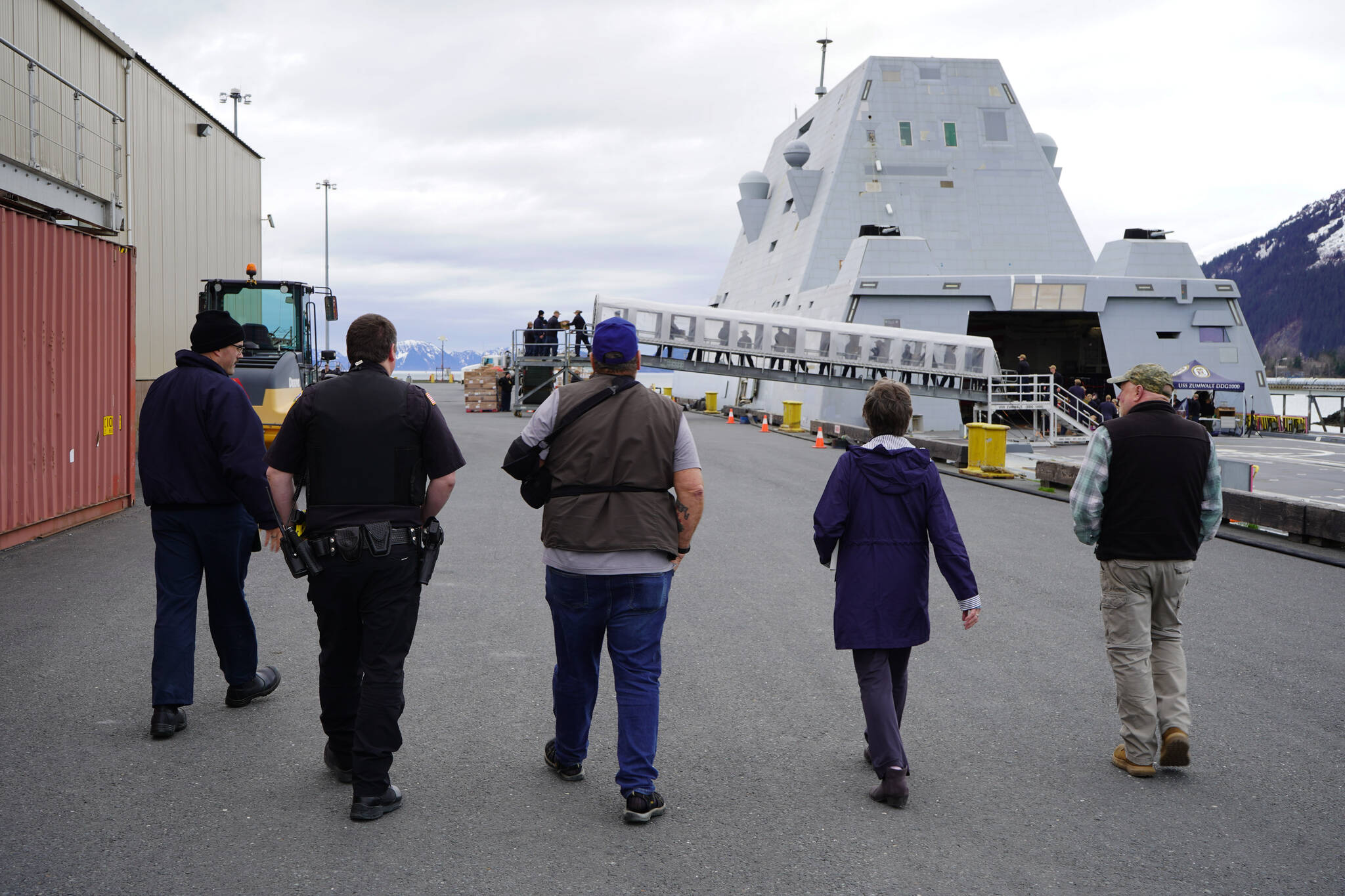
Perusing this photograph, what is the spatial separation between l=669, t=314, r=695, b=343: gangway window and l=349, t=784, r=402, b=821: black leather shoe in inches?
966

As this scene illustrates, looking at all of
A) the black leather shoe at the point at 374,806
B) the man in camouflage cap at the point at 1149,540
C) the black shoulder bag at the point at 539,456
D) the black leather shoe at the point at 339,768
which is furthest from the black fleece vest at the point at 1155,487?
the black leather shoe at the point at 339,768

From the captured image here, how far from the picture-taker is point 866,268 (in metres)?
30.6

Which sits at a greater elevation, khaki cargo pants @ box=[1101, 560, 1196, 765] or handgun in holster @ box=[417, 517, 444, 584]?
handgun in holster @ box=[417, 517, 444, 584]

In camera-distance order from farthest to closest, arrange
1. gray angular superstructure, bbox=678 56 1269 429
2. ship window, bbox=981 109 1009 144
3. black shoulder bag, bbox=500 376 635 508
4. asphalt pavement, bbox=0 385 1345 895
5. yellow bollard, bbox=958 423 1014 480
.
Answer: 1. ship window, bbox=981 109 1009 144
2. gray angular superstructure, bbox=678 56 1269 429
3. yellow bollard, bbox=958 423 1014 480
4. black shoulder bag, bbox=500 376 635 508
5. asphalt pavement, bbox=0 385 1345 895

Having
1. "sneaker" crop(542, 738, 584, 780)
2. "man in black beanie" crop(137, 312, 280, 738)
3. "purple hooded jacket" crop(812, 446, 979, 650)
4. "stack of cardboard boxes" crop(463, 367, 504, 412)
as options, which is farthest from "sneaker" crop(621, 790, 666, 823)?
"stack of cardboard boxes" crop(463, 367, 504, 412)

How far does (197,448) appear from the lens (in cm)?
480

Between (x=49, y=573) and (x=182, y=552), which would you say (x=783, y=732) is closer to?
(x=182, y=552)

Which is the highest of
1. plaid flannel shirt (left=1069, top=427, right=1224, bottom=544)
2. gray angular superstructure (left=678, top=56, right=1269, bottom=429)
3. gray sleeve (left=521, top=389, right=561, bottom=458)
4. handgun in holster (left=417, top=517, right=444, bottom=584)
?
gray angular superstructure (left=678, top=56, right=1269, bottom=429)

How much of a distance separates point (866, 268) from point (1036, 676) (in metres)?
26.0

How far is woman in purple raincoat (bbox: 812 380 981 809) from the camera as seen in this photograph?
4.19 meters

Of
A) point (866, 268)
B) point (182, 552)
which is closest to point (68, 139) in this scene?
point (182, 552)

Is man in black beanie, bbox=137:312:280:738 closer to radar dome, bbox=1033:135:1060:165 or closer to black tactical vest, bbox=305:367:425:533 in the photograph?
black tactical vest, bbox=305:367:425:533

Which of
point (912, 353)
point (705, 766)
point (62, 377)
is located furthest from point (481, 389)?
point (705, 766)

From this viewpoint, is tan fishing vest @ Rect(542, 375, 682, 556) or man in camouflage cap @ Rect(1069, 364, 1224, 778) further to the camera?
man in camouflage cap @ Rect(1069, 364, 1224, 778)
